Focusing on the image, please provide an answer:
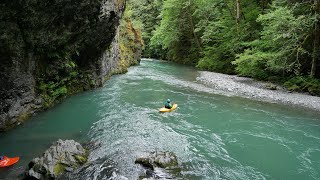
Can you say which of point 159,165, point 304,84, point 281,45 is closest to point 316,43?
A: point 281,45

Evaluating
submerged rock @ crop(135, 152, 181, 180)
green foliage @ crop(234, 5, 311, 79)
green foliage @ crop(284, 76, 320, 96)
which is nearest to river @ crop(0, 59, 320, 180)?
submerged rock @ crop(135, 152, 181, 180)

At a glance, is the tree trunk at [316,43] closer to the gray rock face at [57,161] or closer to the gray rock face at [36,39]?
the gray rock face at [36,39]

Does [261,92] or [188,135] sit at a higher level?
[261,92]

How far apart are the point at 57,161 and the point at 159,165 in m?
3.02

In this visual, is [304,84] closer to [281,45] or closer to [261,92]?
[261,92]

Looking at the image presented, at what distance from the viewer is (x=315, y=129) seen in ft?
38.4

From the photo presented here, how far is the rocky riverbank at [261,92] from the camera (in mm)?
15721

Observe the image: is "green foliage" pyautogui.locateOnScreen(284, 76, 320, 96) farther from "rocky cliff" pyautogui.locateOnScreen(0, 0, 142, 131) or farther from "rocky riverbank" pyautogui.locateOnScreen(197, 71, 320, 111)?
"rocky cliff" pyautogui.locateOnScreen(0, 0, 142, 131)

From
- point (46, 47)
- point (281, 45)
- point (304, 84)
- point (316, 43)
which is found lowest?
point (304, 84)

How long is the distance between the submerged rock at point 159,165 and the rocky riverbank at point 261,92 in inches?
392

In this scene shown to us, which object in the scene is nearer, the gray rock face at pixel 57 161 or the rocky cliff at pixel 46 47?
the gray rock face at pixel 57 161

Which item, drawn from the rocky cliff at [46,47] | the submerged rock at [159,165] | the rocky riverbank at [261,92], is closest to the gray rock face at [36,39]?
the rocky cliff at [46,47]

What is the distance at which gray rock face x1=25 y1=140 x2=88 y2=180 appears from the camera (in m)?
7.51

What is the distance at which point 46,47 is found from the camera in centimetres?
1311
